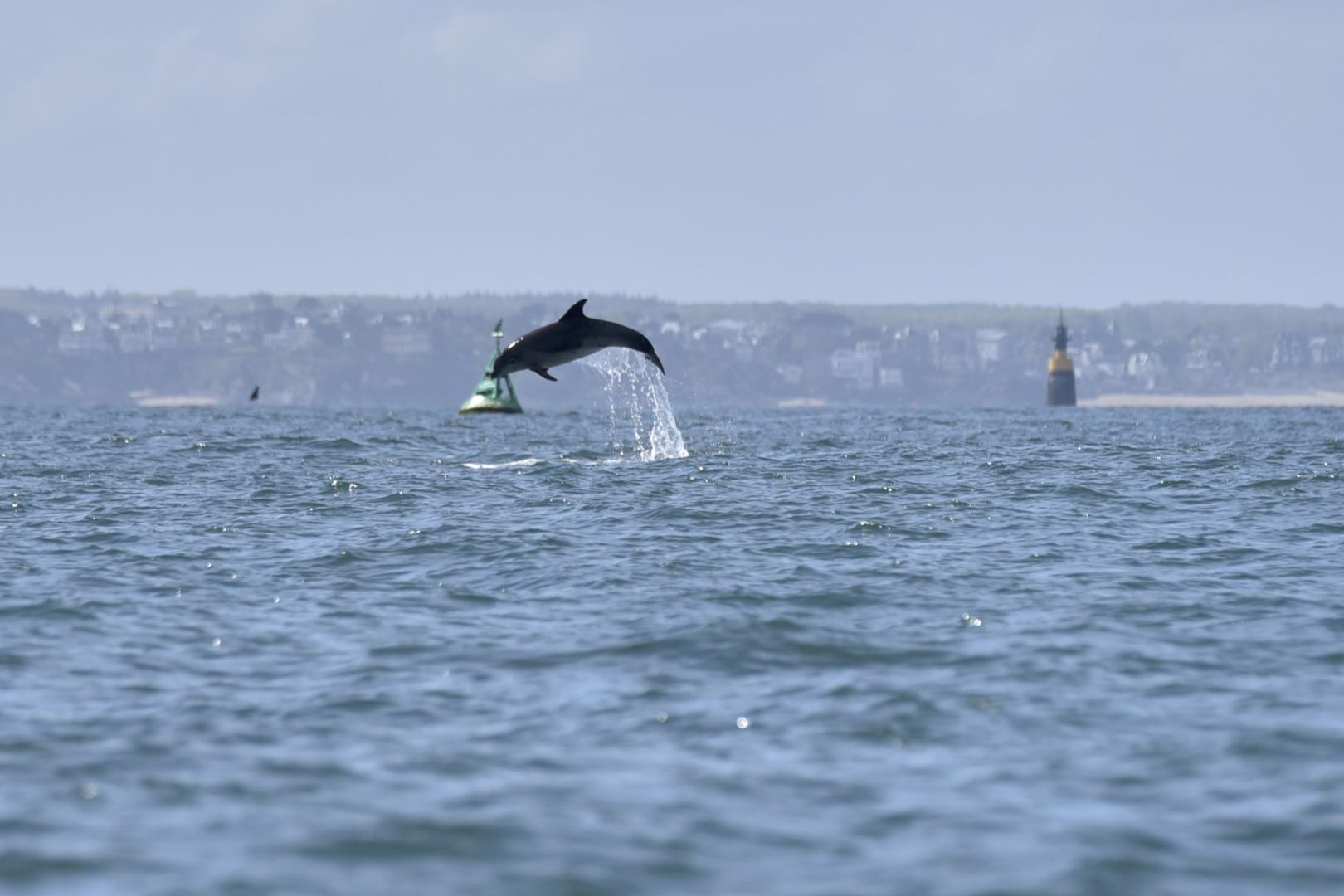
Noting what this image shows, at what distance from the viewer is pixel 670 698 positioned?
43.0 feet

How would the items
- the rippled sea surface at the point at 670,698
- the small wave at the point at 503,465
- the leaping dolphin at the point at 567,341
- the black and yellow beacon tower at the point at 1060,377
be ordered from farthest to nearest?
the black and yellow beacon tower at the point at 1060,377
the small wave at the point at 503,465
the leaping dolphin at the point at 567,341
the rippled sea surface at the point at 670,698

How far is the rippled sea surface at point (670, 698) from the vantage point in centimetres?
930

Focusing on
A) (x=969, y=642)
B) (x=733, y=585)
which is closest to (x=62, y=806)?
(x=969, y=642)

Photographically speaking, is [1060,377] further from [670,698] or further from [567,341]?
[670,698]

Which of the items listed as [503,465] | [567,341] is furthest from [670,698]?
[503,465]

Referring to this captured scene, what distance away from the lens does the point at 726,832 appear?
9641 millimetres

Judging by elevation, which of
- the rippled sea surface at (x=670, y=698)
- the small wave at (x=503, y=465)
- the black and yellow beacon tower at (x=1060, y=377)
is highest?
the rippled sea surface at (x=670, y=698)

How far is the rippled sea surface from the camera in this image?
9.30 meters

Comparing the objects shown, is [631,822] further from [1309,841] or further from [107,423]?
[107,423]

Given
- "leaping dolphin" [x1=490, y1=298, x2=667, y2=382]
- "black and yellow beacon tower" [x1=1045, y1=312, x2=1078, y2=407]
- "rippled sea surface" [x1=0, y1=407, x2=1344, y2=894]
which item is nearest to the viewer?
"rippled sea surface" [x1=0, y1=407, x2=1344, y2=894]

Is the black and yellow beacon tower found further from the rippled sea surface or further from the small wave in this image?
the rippled sea surface

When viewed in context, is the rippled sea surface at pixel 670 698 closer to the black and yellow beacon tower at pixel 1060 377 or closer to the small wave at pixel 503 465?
the small wave at pixel 503 465

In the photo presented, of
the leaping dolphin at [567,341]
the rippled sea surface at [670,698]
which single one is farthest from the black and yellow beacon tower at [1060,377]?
the rippled sea surface at [670,698]

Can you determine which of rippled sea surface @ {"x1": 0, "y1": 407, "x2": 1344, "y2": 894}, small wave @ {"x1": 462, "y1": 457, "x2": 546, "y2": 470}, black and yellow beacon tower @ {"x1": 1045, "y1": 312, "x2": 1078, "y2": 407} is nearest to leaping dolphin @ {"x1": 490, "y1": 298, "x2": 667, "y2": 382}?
rippled sea surface @ {"x1": 0, "y1": 407, "x2": 1344, "y2": 894}
